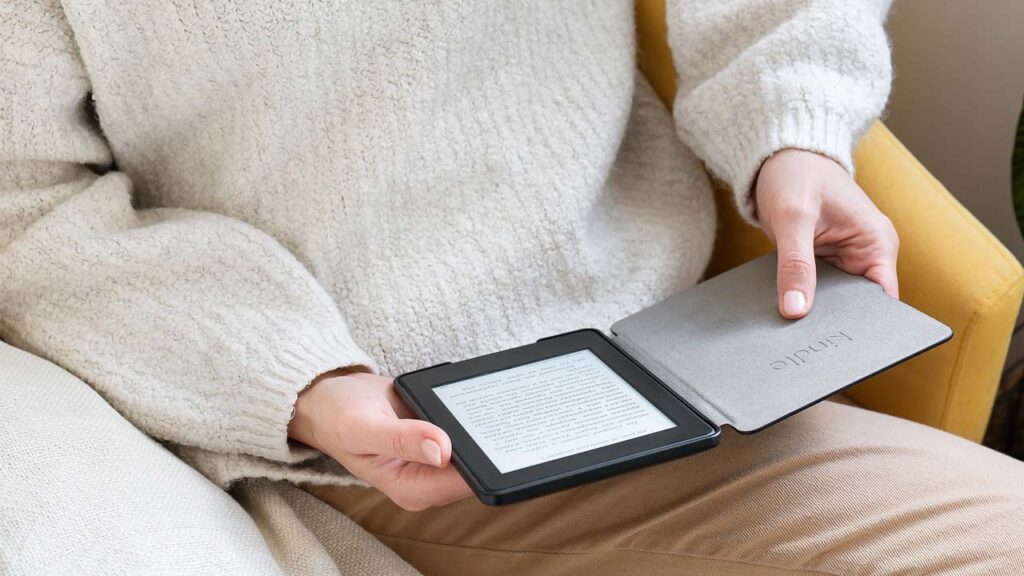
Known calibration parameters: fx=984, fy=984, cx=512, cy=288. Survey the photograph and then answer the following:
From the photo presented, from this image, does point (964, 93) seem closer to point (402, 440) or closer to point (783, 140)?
point (783, 140)

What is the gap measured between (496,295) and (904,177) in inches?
14.9

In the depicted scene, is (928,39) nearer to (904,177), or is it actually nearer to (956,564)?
(904,177)

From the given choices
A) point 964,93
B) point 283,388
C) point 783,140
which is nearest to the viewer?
point 283,388

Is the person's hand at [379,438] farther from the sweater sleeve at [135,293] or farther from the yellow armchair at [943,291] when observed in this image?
the yellow armchair at [943,291]

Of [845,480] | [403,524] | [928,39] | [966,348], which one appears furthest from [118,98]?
[928,39]

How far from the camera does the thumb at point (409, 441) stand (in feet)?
1.89

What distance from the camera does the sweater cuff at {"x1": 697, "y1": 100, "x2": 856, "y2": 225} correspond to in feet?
2.54

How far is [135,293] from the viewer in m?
0.72

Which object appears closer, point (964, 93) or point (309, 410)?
point (309, 410)

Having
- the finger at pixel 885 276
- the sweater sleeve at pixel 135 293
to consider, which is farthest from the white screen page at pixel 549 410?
the finger at pixel 885 276

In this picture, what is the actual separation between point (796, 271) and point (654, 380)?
0.47 feet

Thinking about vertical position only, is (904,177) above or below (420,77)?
above

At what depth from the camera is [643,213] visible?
35.2 inches

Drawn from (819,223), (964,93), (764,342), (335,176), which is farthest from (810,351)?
(964,93)
